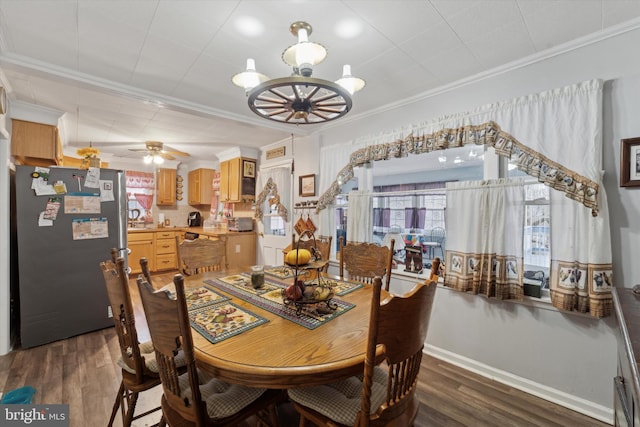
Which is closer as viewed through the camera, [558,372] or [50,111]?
[558,372]

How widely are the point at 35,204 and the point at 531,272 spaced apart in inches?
171

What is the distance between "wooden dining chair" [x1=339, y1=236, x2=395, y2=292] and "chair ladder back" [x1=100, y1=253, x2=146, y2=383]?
134 cm

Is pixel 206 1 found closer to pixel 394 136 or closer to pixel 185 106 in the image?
pixel 185 106

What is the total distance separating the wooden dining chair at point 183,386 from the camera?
0.93 meters

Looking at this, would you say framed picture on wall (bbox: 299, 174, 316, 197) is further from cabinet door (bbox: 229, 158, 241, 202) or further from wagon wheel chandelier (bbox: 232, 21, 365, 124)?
wagon wheel chandelier (bbox: 232, 21, 365, 124)

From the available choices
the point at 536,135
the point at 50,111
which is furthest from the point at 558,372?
the point at 50,111

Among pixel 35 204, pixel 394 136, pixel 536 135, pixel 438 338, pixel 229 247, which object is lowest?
pixel 438 338

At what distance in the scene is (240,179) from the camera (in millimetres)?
4762

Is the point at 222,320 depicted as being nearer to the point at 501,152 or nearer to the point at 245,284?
the point at 245,284

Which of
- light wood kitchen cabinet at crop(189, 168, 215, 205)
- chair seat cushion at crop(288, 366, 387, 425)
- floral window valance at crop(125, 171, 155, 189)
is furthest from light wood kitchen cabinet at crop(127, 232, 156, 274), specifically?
chair seat cushion at crop(288, 366, 387, 425)

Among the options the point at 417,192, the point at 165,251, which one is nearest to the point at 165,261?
the point at 165,251

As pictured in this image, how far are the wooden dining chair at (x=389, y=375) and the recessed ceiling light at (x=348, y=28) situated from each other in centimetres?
155

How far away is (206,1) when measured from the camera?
1.46 meters

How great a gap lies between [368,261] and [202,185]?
4908 millimetres
